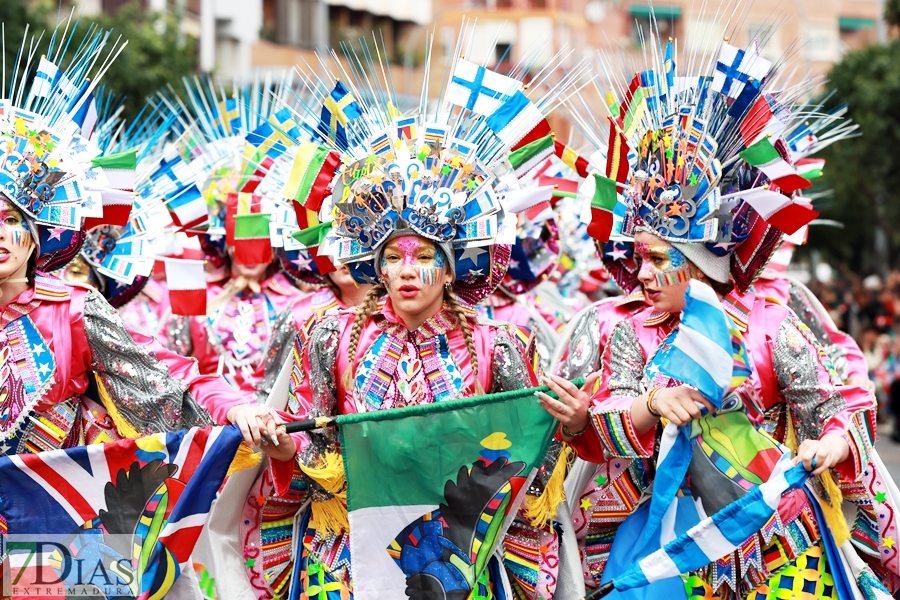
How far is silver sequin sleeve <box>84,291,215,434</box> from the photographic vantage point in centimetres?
431

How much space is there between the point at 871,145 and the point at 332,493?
18.6 metres

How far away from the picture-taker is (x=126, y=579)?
4305mm

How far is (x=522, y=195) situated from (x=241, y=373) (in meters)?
3.32

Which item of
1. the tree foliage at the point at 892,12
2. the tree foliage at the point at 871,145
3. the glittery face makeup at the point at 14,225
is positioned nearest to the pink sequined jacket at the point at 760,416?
the glittery face makeup at the point at 14,225

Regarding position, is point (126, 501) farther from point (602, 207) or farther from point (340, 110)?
point (602, 207)

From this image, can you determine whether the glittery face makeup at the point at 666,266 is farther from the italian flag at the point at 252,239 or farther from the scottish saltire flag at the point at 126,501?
the italian flag at the point at 252,239

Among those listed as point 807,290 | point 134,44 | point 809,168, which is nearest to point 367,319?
point 807,290

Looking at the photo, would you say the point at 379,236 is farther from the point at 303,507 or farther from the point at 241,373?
the point at 241,373

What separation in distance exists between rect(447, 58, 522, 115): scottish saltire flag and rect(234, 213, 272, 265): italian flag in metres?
2.38

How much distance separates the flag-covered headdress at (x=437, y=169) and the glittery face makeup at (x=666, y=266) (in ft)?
1.52

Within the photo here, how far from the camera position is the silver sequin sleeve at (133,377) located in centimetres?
431

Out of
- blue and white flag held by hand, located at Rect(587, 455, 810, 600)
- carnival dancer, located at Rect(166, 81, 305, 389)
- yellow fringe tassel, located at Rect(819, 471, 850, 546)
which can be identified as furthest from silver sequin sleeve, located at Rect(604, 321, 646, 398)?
carnival dancer, located at Rect(166, 81, 305, 389)

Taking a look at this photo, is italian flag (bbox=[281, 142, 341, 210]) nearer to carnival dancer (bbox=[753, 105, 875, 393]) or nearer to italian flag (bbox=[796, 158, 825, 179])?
carnival dancer (bbox=[753, 105, 875, 393])

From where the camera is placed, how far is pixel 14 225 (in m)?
4.24
